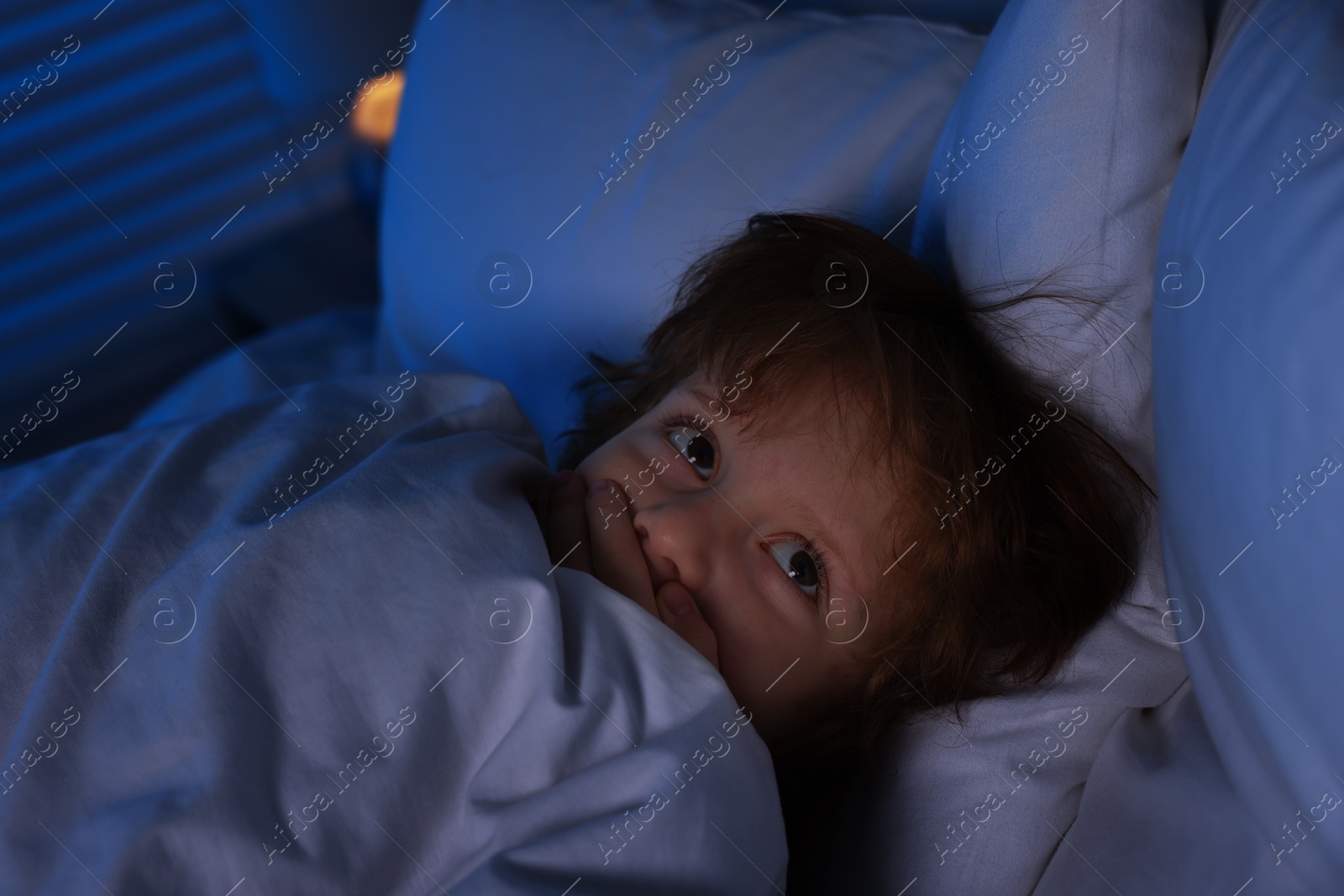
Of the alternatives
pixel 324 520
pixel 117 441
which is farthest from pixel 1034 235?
pixel 117 441

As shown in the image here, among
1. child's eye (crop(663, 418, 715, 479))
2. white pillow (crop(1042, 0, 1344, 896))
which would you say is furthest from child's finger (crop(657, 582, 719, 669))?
white pillow (crop(1042, 0, 1344, 896))

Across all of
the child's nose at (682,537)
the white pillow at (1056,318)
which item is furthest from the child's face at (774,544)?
the white pillow at (1056,318)

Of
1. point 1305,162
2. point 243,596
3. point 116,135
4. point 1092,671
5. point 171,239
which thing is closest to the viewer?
point 1305,162

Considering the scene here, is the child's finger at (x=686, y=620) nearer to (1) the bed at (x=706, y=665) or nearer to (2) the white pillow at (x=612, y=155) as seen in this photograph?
(1) the bed at (x=706, y=665)

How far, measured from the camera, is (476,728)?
0.68m

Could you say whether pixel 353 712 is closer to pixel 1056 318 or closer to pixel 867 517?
pixel 867 517

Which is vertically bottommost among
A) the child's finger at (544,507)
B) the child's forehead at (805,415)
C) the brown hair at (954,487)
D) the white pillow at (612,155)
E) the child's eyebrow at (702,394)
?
the brown hair at (954,487)

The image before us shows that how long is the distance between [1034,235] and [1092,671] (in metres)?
0.37

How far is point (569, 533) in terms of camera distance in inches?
32.4

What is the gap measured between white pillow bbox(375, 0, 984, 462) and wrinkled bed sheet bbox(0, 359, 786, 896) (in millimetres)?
375

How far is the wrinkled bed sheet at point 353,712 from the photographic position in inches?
23.7

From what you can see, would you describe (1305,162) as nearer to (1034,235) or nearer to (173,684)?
(1034,235)

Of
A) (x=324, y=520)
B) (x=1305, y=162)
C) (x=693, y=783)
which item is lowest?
(x=693, y=783)

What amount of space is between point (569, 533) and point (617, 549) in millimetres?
49
